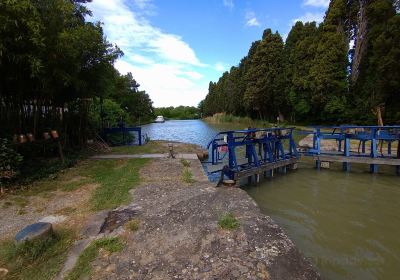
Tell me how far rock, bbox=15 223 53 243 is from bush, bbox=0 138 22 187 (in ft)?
11.6

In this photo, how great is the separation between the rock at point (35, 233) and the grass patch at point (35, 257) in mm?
84

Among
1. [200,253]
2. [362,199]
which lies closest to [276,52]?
[362,199]

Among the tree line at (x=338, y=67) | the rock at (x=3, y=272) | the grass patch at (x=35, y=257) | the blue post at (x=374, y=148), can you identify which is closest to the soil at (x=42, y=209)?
the grass patch at (x=35, y=257)

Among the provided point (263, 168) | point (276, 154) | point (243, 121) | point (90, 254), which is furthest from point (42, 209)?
point (243, 121)

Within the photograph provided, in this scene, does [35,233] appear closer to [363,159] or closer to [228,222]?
[228,222]

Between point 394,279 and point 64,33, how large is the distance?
951 cm

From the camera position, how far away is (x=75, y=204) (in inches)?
263

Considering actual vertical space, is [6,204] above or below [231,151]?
below

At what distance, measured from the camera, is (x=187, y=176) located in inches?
350

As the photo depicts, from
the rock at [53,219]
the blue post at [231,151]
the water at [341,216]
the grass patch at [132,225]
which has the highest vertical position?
the blue post at [231,151]

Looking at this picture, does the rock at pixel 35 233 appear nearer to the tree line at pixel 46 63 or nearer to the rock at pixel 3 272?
the rock at pixel 3 272

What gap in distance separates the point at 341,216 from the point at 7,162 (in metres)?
8.93

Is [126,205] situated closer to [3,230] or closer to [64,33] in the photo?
[3,230]

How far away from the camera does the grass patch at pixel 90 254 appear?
3.92 meters
